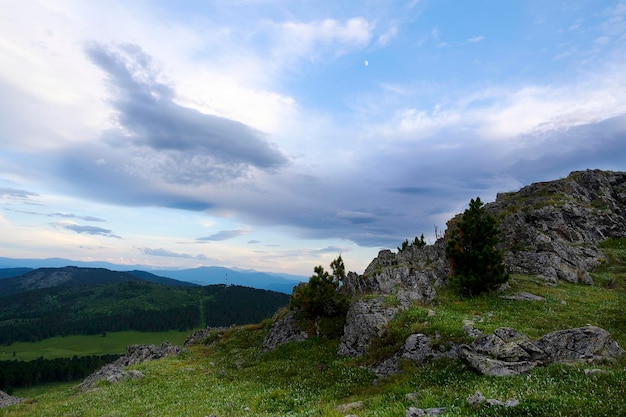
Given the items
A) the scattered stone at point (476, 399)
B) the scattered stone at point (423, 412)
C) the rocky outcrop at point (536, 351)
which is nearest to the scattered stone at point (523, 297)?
the rocky outcrop at point (536, 351)

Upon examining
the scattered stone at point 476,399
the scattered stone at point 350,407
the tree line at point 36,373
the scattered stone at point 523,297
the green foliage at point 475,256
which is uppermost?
the green foliage at point 475,256

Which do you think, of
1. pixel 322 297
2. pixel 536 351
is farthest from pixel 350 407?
pixel 322 297

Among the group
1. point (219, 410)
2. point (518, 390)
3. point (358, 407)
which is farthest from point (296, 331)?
point (518, 390)

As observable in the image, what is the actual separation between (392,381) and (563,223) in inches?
2814

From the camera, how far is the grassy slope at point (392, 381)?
13047 mm

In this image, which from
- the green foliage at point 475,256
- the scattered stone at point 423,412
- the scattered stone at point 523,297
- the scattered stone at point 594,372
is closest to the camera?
the scattered stone at point 423,412

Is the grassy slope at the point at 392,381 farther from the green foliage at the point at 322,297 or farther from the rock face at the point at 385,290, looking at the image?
the green foliage at the point at 322,297

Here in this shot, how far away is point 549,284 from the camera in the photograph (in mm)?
46375

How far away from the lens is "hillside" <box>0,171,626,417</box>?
14.4 metres

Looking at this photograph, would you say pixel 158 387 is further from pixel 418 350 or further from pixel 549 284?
pixel 549 284

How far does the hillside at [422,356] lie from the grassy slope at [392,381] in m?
0.12

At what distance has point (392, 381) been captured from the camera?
71.4 feet

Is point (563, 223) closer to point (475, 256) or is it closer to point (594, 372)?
point (475, 256)

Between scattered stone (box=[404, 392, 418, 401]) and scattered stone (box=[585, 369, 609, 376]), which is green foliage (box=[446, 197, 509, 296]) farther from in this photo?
scattered stone (box=[404, 392, 418, 401])
